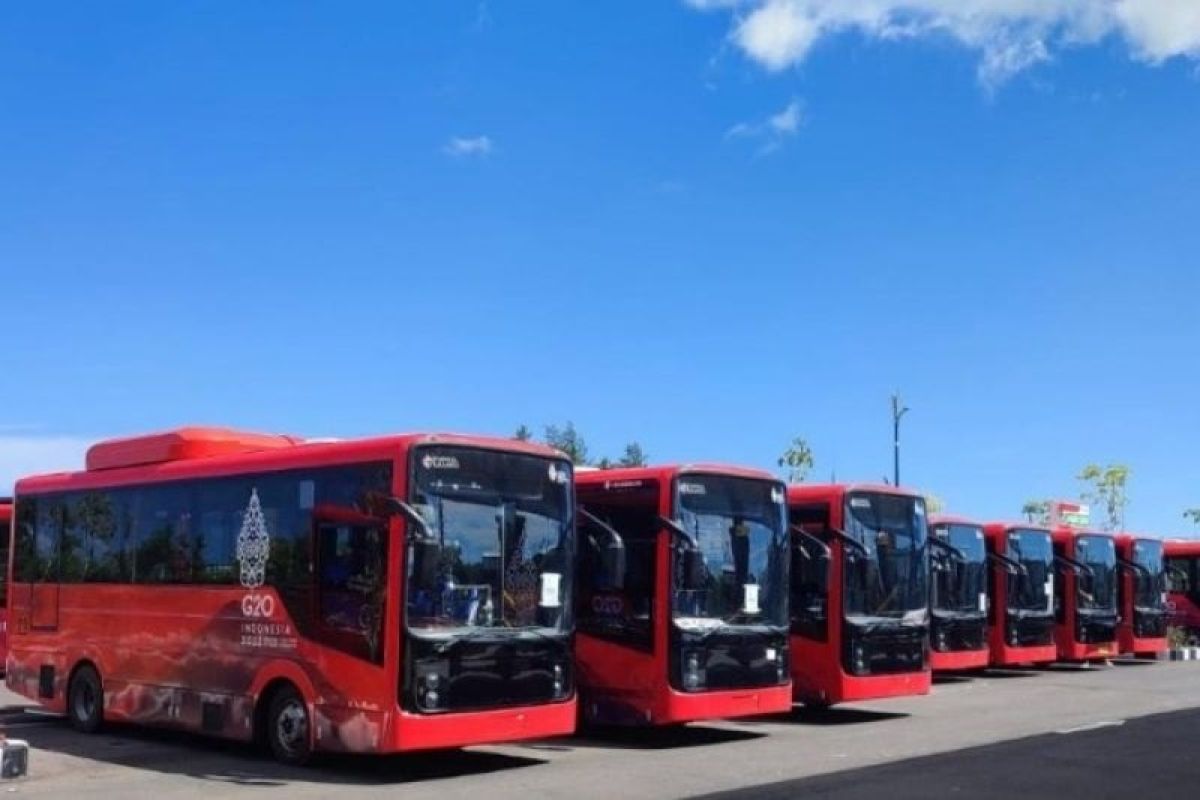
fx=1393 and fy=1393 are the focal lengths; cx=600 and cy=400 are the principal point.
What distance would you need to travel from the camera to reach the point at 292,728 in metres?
13.2

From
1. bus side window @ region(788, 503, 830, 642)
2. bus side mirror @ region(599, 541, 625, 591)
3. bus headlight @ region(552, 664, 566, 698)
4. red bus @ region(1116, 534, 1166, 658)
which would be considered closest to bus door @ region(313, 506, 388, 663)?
bus headlight @ region(552, 664, 566, 698)

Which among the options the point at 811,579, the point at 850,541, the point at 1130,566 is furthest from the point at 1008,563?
the point at 811,579

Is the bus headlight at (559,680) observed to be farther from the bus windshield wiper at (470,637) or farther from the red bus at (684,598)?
the red bus at (684,598)

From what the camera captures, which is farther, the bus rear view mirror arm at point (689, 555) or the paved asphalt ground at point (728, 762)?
the bus rear view mirror arm at point (689, 555)

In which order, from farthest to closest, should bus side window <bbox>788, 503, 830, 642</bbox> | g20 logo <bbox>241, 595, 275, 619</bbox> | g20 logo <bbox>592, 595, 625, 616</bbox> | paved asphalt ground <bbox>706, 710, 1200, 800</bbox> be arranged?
bus side window <bbox>788, 503, 830, 642</bbox>
g20 logo <bbox>592, 595, 625, 616</bbox>
g20 logo <bbox>241, 595, 275, 619</bbox>
paved asphalt ground <bbox>706, 710, 1200, 800</bbox>

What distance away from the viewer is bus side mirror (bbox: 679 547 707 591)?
49.4 ft

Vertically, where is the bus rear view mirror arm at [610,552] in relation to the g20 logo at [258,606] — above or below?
above

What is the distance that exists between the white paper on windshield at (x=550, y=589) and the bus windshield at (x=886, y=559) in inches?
224

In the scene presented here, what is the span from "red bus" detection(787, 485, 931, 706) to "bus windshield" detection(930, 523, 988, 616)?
342cm

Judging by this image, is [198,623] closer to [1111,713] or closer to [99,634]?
[99,634]

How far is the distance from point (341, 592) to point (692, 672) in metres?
4.24

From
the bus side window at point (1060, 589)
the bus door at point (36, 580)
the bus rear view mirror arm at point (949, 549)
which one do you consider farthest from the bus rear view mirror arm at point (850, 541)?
the bus side window at point (1060, 589)

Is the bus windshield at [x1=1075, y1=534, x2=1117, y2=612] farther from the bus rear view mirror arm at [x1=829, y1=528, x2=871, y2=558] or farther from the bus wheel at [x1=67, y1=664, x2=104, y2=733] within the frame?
the bus wheel at [x1=67, y1=664, x2=104, y2=733]

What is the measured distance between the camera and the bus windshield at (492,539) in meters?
12.4
